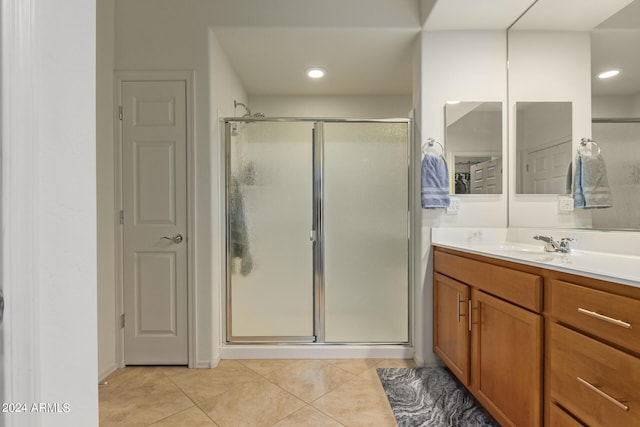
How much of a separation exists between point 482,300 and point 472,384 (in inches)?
18.1

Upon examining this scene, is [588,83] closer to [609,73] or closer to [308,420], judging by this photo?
[609,73]

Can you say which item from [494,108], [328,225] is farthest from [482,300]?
[494,108]

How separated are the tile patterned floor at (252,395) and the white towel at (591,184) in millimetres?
1468

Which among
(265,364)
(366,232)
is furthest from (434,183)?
(265,364)

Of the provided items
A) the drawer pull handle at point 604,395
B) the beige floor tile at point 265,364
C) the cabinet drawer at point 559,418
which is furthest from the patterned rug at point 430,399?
the drawer pull handle at point 604,395

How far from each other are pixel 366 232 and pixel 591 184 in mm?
1329

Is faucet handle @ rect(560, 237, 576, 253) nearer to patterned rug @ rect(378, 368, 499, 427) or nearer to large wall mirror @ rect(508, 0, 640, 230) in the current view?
large wall mirror @ rect(508, 0, 640, 230)

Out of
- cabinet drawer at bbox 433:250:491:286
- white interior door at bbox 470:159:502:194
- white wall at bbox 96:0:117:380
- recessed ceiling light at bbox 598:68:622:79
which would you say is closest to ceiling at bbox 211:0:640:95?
recessed ceiling light at bbox 598:68:622:79

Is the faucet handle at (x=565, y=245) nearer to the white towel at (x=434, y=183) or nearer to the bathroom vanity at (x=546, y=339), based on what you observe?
the bathroom vanity at (x=546, y=339)

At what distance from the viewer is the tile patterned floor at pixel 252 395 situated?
1.58 m

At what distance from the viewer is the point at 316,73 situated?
2770mm

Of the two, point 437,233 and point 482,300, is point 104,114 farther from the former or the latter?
point 482,300

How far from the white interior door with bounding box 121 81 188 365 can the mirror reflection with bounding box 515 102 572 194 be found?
2.29 metres

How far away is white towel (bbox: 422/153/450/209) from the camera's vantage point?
6.91 ft
